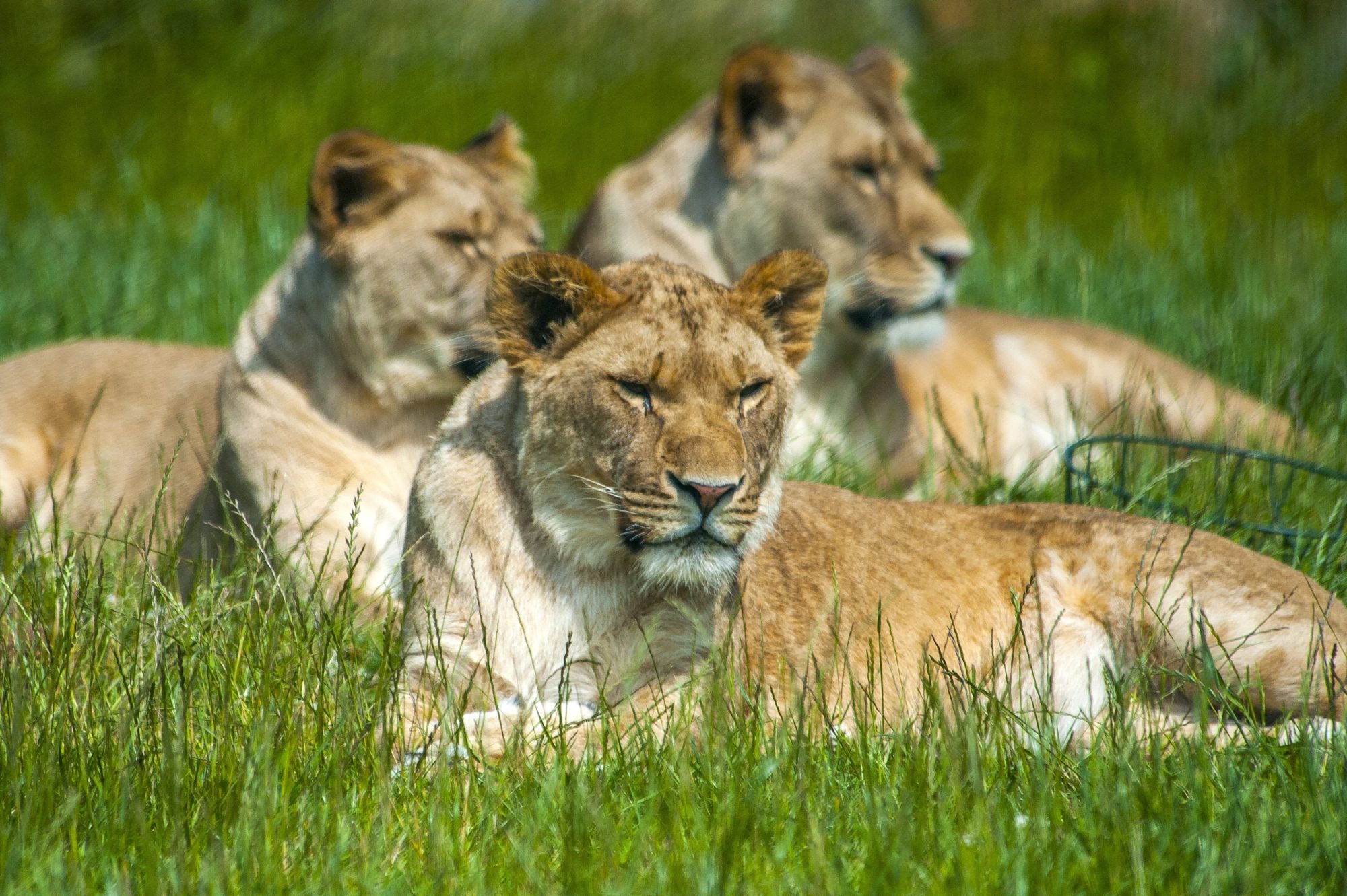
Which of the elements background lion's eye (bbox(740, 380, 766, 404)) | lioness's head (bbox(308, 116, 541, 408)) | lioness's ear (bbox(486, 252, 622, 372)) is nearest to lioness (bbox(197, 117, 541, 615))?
lioness's head (bbox(308, 116, 541, 408))

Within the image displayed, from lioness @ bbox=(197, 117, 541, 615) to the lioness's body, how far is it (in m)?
0.35

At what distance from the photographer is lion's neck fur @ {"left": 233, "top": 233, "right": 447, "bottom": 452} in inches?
171

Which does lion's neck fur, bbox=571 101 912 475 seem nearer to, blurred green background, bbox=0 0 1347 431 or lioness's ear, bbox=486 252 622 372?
blurred green background, bbox=0 0 1347 431

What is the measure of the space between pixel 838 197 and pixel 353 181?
1823 millimetres

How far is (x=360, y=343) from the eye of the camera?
4.30 metres

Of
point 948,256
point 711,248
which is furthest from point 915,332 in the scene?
point 711,248

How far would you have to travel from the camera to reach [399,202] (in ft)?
14.4

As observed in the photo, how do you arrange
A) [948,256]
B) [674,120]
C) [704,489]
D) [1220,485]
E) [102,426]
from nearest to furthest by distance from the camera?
[704,489]
[1220,485]
[102,426]
[948,256]
[674,120]

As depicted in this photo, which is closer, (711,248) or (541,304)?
(541,304)

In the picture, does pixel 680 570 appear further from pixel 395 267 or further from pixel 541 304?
pixel 395 267

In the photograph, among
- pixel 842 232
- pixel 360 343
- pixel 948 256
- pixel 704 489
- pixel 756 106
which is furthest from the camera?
pixel 756 106

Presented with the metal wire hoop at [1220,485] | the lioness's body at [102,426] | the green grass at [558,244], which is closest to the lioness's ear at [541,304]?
the green grass at [558,244]

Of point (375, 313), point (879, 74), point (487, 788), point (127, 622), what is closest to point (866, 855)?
point (487, 788)

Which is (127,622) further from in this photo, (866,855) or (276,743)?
(866,855)
